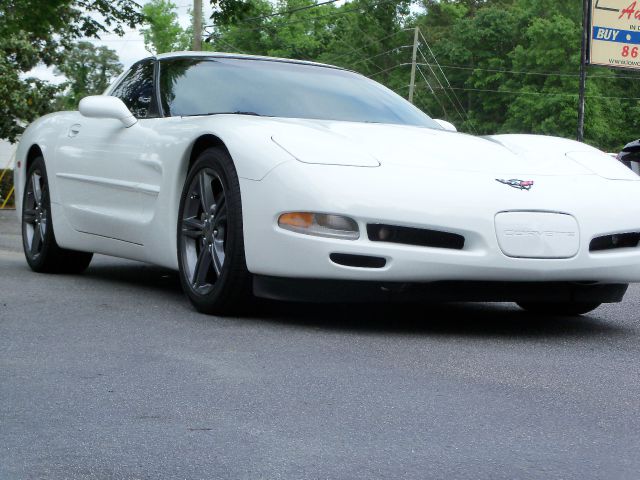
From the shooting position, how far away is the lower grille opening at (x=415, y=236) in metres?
4.95

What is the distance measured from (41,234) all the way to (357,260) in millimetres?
3306

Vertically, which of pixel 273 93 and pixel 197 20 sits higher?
pixel 197 20

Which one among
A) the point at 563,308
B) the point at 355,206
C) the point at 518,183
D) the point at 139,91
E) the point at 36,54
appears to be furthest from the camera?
the point at 36,54

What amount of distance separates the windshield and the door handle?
2.45 feet

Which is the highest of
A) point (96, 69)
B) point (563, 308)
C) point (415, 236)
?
point (415, 236)

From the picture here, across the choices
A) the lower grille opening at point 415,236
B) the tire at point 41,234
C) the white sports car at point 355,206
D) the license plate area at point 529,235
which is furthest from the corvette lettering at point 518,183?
the tire at point 41,234

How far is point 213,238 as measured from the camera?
5461 millimetres

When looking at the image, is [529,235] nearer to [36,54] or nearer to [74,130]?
[74,130]

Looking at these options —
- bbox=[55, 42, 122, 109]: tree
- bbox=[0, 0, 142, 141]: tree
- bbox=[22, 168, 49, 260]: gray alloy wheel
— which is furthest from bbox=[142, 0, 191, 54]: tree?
bbox=[22, 168, 49, 260]: gray alloy wheel

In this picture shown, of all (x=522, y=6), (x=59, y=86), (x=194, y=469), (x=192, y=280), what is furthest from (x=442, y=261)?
(x=522, y=6)

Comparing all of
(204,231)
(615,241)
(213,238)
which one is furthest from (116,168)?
(615,241)

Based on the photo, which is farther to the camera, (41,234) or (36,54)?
(36,54)

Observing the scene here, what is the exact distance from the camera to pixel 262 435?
3.18 meters

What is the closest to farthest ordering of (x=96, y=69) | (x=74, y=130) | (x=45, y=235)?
1. (x=74, y=130)
2. (x=45, y=235)
3. (x=96, y=69)
